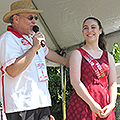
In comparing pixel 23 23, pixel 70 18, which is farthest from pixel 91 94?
pixel 70 18

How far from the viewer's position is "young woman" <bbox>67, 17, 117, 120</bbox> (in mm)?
1679

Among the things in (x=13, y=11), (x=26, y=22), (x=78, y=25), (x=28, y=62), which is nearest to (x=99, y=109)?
(x=28, y=62)

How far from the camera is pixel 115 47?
8.53 feet

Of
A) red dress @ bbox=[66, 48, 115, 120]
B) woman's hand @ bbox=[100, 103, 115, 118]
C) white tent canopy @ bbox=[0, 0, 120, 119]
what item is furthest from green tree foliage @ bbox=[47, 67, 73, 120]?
woman's hand @ bbox=[100, 103, 115, 118]

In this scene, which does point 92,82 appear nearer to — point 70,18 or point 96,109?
point 96,109

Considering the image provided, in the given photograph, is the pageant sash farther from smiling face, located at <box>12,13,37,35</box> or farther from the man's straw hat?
the man's straw hat

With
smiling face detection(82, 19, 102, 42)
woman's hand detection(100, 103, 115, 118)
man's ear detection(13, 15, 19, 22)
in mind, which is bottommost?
woman's hand detection(100, 103, 115, 118)

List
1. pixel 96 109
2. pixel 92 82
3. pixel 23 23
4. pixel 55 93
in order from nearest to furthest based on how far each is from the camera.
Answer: pixel 96 109, pixel 92 82, pixel 23 23, pixel 55 93

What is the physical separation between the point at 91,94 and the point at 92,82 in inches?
4.7

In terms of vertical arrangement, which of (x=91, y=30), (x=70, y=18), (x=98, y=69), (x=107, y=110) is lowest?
(x=107, y=110)

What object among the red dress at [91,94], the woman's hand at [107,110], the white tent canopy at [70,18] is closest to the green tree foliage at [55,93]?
the white tent canopy at [70,18]

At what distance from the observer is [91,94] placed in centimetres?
172

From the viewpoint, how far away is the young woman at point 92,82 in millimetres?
1679

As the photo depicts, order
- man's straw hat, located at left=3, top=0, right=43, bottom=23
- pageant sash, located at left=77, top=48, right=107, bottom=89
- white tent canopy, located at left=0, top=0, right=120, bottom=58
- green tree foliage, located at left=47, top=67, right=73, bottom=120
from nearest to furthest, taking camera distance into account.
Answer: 1. pageant sash, located at left=77, top=48, right=107, bottom=89
2. man's straw hat, located at left=3, top=0, right=43, bottom=23
3. white tent canopy, located at left=0, top=0, right=120, bottom=58
4. green tree foliage, located at left=47, top=67, right=73, bottom=120
